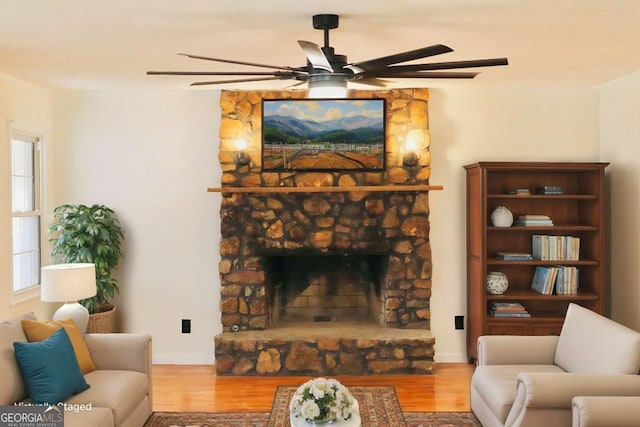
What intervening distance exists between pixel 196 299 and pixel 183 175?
1197mm

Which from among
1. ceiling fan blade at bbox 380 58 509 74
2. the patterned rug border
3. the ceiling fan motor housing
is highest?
the ceiling fan motor housing

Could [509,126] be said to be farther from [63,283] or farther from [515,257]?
[63,283]

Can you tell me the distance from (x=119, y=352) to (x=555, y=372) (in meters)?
2.87

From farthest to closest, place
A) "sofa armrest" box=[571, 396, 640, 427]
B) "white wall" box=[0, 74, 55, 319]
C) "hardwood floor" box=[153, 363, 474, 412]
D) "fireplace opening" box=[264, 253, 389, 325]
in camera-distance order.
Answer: "fireplace opening" box=[264, 253, 389, 325], "white wall" box=[0, 74, 55, 319], "hardwood floor" box=[153, 363, 474, 412], "sofa armrest" box=[571, 396, 640, 427]

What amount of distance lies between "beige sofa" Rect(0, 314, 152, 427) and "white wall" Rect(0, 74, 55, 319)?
3.72ft

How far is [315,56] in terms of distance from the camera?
2682 mm

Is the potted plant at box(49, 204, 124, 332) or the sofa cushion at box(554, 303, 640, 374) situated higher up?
the potted plant at box(49, 204, 124, 332)

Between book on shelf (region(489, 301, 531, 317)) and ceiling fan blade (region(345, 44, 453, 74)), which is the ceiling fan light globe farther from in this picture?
book on shelf (region(489, 301, 531, 317))

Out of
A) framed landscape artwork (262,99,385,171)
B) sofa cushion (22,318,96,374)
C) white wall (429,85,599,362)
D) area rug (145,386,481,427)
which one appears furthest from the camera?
white wall (429,85,599,362)

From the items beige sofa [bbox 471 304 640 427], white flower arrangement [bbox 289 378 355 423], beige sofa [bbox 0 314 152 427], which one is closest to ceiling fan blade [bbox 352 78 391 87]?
white flower arrangement [bbox 289 378 355 423]

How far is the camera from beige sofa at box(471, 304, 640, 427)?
3201 millimetres

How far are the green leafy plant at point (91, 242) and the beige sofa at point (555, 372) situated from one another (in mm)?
3340

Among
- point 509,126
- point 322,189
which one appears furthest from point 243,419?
point 509,126

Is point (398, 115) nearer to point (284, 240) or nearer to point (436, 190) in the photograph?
point (436, 190)
